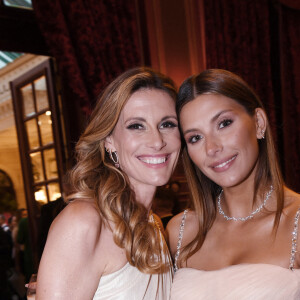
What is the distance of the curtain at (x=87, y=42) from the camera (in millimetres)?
4117

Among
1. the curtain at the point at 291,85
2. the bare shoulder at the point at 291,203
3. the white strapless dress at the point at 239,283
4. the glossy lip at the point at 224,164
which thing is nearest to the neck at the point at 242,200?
the bare shoulder at the point at 291,203

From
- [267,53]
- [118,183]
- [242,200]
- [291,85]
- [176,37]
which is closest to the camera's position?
[118,183]

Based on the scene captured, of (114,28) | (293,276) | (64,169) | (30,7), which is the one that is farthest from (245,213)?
(30,7)

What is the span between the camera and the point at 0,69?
30.3ft

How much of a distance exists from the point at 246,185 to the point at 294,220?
37 cm

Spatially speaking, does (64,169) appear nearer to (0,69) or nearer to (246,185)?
(246,185)

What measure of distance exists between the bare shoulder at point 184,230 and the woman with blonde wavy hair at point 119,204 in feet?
0.84

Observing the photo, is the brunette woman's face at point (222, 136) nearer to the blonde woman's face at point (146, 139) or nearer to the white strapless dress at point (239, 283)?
the blonde woman's face at point (146, 139)

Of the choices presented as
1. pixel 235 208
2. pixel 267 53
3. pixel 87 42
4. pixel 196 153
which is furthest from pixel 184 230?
pixel 267 53

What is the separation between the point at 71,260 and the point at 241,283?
825 mm

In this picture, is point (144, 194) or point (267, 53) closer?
point (144, 194)

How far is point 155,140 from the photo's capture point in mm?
2055

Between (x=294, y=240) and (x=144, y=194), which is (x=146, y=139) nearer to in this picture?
(x=144, y=194)

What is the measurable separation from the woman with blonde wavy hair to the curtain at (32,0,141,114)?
6.97ft
